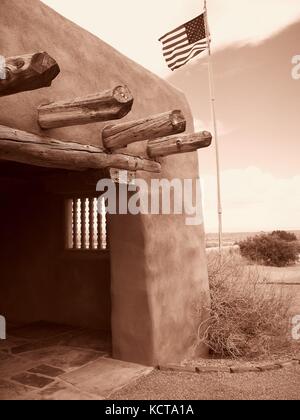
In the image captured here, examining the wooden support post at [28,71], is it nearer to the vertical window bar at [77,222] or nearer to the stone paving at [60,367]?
the stone paving at [60,367]

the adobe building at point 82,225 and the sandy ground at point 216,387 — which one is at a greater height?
the adobe building at point 82,225

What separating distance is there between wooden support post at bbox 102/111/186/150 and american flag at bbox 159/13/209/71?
526 centimetres

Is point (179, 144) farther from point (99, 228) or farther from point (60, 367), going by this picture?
point (60, 367)

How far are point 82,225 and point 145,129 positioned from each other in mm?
3411

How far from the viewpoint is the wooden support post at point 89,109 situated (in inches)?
112

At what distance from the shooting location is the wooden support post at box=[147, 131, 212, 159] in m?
4.13

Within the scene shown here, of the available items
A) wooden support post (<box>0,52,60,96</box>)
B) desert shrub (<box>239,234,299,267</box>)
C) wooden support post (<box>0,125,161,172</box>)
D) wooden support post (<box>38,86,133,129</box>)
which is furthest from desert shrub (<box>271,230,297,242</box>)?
wooden support post (<box>0,52,60,96</box>)

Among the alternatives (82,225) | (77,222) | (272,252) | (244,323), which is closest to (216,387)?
(244,323)

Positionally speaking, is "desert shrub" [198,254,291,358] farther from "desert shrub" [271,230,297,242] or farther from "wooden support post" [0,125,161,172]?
"desert shrub" [271,230,297,242]

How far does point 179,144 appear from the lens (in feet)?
14.1

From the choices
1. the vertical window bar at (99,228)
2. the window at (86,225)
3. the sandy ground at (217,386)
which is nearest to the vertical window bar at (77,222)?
the window at (86,225)

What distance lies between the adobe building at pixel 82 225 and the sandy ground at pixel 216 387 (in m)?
0.48
